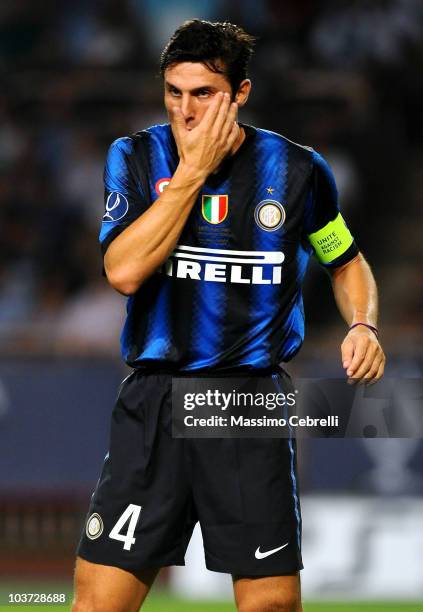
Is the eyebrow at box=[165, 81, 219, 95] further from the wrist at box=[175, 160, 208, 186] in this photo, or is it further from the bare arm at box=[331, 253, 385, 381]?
the bare arm at box=[331, 253, 385, 381]

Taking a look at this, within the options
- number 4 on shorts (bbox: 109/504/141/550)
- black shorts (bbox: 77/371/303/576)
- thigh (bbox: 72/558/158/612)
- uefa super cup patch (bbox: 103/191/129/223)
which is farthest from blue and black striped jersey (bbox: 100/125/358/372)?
thigh (bbox: 72/558/158/612)

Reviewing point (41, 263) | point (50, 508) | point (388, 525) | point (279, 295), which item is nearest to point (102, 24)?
point (41, 263)

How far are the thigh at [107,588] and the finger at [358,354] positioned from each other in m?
0.81

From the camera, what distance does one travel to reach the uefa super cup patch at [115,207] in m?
3.61

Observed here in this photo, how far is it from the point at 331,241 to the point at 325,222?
6 centimetres

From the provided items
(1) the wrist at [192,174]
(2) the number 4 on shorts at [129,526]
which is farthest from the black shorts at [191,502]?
(1) the wrist at [192,174]

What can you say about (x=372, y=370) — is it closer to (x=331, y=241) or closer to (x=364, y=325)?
(x=364, y=325)

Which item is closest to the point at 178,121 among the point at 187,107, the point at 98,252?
the point at 187,107

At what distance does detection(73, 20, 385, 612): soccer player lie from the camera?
355 cm

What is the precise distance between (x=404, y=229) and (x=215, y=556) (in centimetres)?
678

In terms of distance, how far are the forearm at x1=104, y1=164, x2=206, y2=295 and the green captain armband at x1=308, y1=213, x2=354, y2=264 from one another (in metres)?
0.53

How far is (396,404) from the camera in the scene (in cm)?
380

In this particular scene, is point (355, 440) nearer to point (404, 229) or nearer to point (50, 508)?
point (50, 508)

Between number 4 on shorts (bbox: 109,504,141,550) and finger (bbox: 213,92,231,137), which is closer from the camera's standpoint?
finger (bbox: 213,92,231,137)
